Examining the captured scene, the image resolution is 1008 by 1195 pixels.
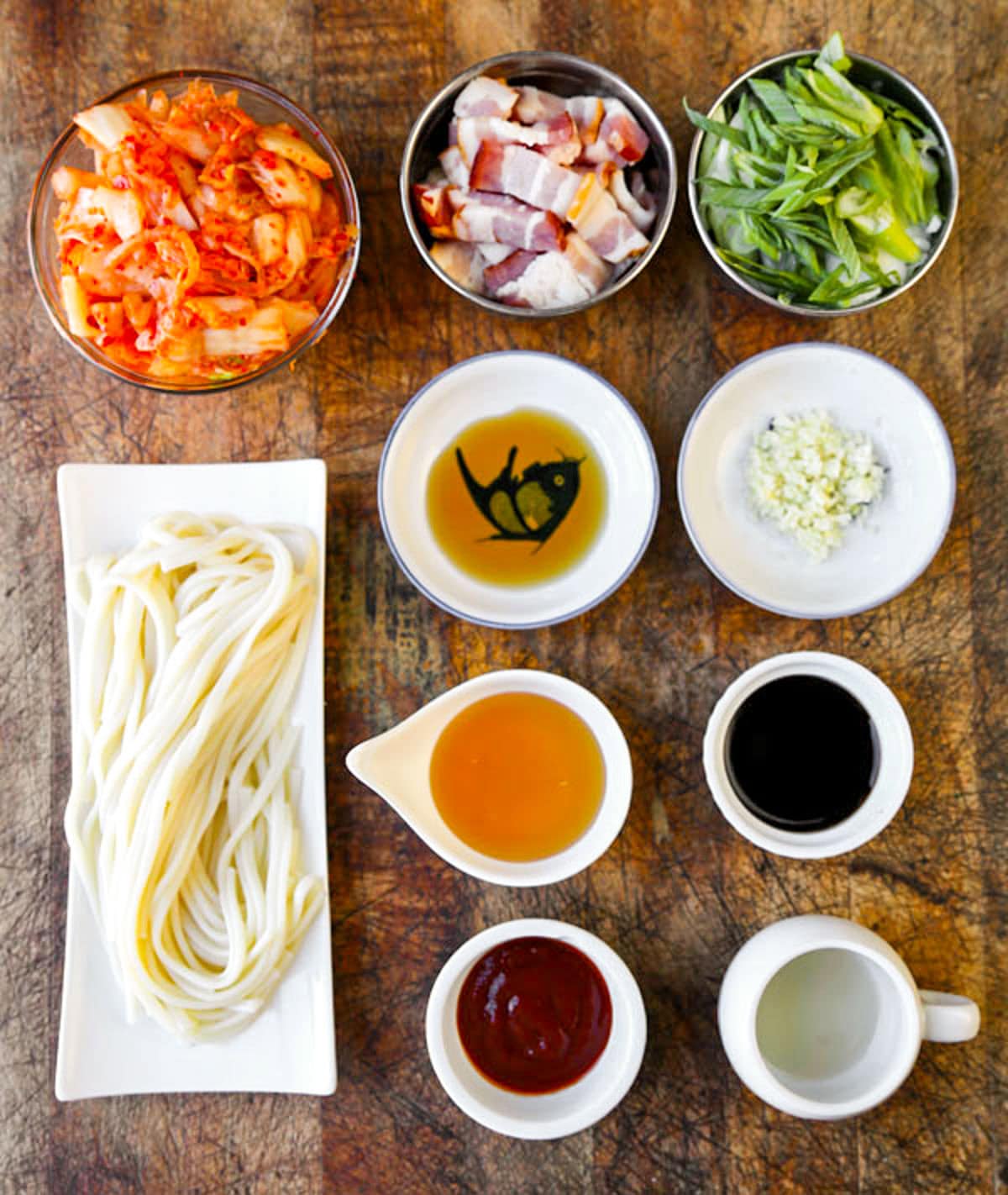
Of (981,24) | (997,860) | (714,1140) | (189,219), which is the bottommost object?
(714,1140)

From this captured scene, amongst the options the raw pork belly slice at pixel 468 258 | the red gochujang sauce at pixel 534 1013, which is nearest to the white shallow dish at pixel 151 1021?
the red gochujang sauce at pixel 534 1013

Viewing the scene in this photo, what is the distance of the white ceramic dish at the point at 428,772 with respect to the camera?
1745 millimetres

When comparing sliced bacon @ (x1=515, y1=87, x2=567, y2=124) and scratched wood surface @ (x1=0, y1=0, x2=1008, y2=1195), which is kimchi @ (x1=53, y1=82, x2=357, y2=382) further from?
sliced bacon @ (x1=515, y1=87, x2=567, y2=124)

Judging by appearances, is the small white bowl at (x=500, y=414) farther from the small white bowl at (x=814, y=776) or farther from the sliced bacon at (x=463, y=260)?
the small white bowl at (x=814, y=776)

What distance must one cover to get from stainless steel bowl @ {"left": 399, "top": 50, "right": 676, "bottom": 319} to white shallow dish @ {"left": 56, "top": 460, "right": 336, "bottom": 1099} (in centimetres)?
46

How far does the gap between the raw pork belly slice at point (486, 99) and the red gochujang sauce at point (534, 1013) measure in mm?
1446

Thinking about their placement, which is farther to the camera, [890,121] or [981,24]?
[981,24]

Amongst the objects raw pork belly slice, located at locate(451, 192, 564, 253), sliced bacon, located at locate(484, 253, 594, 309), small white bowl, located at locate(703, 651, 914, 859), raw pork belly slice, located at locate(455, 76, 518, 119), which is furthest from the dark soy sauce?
raw pork belly slice, located at locate(455, 76, 518, 119)

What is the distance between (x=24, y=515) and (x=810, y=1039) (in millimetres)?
1717

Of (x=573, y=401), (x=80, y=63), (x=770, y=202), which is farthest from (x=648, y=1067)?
(x=80, y=63)

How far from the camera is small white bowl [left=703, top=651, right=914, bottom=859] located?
5.69ft

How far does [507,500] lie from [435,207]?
53cm

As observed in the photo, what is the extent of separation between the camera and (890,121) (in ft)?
5.85

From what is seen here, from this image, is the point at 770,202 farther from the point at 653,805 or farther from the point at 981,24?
the point at 653,805
